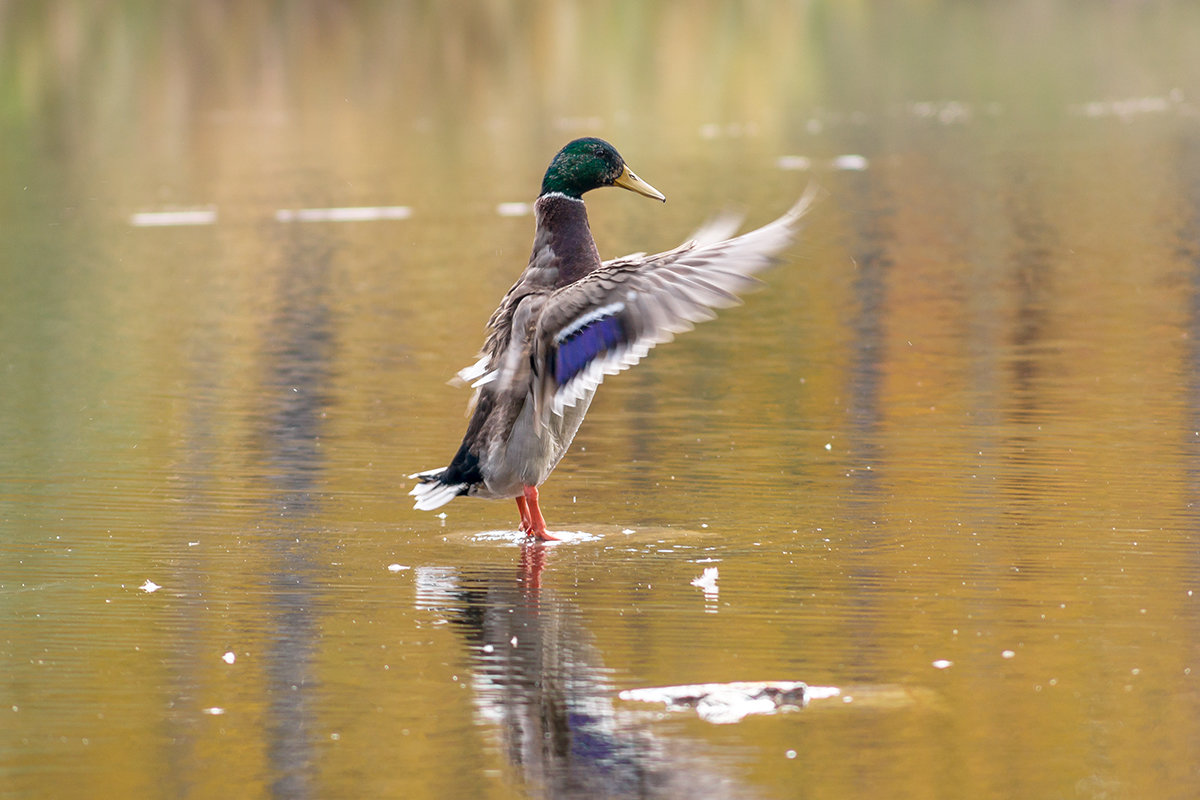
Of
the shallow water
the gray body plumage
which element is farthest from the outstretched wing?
the shallow water

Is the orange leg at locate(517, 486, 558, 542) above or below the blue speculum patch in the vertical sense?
below

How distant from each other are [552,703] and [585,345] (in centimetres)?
247

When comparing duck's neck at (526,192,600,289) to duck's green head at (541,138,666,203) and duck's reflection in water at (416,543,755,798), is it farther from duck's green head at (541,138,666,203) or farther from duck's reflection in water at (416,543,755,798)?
duck's reflection in water at (416,543,755,798)

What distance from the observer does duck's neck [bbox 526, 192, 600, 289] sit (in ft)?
33.6

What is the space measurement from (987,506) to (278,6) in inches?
2385

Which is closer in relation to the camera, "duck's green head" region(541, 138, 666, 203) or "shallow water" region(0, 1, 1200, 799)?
"shallow water" region(0, 1, 1200, 799)

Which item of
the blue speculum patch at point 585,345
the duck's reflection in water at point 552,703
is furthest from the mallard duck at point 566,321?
the duck's reflection in water at point 552,703

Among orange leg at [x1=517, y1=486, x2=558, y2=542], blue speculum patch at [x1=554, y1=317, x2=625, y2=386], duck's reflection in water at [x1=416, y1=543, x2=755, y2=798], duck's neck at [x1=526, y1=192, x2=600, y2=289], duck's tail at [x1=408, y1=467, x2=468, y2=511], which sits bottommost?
duck's reflection in water at [x1=416, y1=543, x2=755, y2=798]

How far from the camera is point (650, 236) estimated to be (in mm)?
22609

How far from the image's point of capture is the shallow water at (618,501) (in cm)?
684

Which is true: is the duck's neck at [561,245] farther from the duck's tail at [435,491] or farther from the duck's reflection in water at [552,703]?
the duck's reflection in water at [552,703]

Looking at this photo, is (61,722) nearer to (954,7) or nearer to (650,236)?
(650,236)

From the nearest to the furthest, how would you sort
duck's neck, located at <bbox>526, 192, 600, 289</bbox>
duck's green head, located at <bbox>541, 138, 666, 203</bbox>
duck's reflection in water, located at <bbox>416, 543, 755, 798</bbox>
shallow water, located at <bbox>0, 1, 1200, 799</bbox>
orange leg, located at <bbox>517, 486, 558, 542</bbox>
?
duck's reflection in water, located at <bbox>416, 543, 755, 798</bbox>
shallow water, located at <bbox>0, 1, 1200, 799</bbox>
orange leg, located at <bbox>517, 486, 558, 542</bbox>
duck's neck, located at <bbox>526, 192, 600, 289</bbox>
duck's green head, located at <bbox>541, 138, 666, 203</bbox>

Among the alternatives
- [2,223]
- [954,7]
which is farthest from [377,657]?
[954,7]
